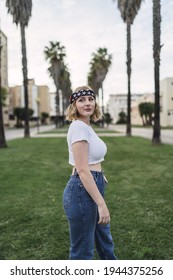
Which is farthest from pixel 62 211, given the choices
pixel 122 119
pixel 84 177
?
pixel 122 119

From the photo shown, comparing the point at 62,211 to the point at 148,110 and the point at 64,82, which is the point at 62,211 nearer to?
the point at 148,110

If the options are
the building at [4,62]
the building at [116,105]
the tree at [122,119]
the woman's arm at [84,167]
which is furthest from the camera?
the building at [116,105]

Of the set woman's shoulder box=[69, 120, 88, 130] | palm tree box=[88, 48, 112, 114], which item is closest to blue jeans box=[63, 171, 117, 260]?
woman's shoulder box=[69, 120, 88, 130]

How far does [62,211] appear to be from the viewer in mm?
6379

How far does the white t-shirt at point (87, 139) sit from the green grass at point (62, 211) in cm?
201

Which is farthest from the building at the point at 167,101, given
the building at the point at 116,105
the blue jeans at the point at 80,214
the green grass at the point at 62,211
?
the blue jeans at the point at 80,214

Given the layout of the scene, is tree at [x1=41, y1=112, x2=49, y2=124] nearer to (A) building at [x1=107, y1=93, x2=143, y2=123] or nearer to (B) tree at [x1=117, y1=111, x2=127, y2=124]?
(A) building at [x1=107, y1=93, x2=143, y2=123]

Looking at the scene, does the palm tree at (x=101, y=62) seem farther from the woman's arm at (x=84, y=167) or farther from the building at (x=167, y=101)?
the woman's arm at (x=84, y=167)

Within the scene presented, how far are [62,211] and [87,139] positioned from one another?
3.99m

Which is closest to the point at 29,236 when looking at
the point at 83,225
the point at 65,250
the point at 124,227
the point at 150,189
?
the point at 65,250

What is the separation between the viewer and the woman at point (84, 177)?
8.45 ft

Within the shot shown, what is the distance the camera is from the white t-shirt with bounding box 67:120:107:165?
2582 mm

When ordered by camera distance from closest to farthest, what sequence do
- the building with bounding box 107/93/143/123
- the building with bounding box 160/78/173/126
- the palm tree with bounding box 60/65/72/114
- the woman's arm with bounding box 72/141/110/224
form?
the woman's arm with bounding box 72/141/110/224 < the palm tree with bounding box 60/65/72/114 < the building with bounding box 160/78/173/126 < the building with bounding box 107/93/143/123
